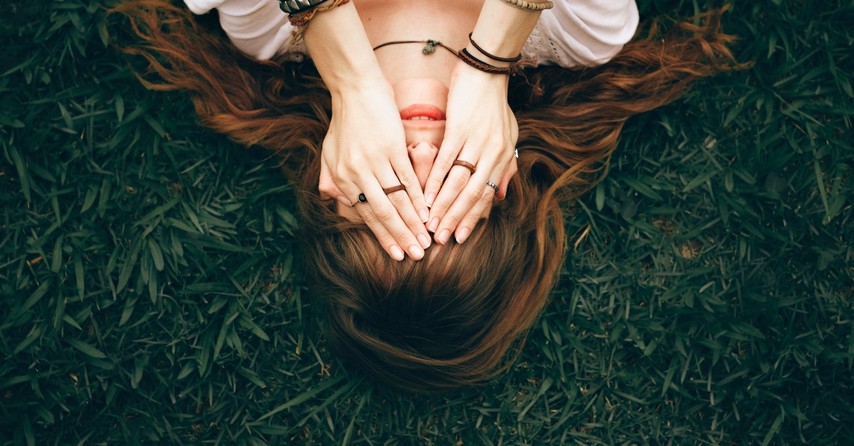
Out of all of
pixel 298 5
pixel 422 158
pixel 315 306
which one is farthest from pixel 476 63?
pixel 315 306

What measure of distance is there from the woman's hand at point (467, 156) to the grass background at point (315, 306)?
0.62 metres

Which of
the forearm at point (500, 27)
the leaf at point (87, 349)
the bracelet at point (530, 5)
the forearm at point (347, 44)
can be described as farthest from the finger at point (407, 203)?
the leaf at point (87, 349)

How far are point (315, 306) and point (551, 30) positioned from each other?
50.8 inches

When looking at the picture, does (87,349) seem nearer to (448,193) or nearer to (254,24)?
(254,24)

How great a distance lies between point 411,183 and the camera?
1913mm

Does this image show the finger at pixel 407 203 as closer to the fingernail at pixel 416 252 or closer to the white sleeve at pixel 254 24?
the fingernail at pixel 416 252

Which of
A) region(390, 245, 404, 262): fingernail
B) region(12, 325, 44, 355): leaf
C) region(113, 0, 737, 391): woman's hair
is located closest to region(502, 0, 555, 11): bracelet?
region(113, 0, 737, 391): woman's hair

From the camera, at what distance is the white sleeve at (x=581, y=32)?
2.18m

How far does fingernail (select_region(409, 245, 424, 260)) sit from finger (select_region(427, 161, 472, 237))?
7cm

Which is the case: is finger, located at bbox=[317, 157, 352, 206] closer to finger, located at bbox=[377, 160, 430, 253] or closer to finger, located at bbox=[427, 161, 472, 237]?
finger, located at bbox=[377, 160, 430, 253]

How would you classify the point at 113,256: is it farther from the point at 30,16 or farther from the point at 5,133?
the point at 30,16

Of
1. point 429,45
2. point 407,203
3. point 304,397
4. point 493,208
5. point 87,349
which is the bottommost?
point 304,397

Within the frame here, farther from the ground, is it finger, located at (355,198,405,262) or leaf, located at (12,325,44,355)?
finger, located at (355,198,405,262)

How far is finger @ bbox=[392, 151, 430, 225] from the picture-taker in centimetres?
190
